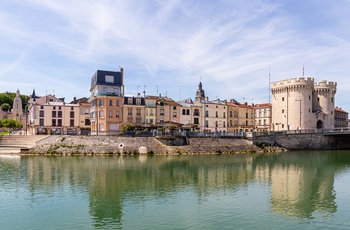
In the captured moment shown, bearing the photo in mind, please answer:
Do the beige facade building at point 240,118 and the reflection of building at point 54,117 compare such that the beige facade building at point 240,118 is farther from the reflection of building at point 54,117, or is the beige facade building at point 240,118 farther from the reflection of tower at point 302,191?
the reflection of tower at point 302,191

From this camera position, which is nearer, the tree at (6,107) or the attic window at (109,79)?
the attic window at (109,79)

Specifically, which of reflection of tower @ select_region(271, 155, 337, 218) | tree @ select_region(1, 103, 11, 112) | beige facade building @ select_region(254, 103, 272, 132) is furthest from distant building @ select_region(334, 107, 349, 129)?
tree @ select_region(1, 103, 11, 112)

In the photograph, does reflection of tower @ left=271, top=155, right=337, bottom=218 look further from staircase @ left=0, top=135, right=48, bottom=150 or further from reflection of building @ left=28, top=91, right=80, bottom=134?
reflection of building @ left=28, top=91, right=80, bottom=134

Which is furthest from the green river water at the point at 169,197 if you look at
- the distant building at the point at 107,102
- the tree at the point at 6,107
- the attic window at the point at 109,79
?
the tree at the point at 6,107

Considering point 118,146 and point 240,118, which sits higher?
point 240,118

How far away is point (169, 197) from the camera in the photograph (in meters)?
24.1

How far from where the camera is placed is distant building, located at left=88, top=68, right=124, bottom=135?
215 ft

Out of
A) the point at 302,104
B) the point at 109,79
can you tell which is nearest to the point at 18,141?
the point at 109,79

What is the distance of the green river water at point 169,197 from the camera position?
59.6ft

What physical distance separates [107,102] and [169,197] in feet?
147

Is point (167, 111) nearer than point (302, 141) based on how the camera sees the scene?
No

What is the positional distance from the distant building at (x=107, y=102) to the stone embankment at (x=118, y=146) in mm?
10327

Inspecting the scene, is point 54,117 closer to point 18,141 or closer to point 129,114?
point 18,141

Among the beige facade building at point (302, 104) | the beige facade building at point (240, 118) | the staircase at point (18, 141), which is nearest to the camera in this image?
the staircase at point (18, 141)
